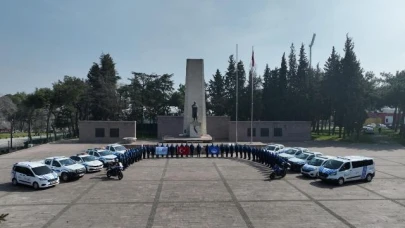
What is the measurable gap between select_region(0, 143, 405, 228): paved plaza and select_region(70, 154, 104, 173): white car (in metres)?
0.65

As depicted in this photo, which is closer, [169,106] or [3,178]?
[3,178]

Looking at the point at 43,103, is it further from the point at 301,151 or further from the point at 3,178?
the point at 301,151

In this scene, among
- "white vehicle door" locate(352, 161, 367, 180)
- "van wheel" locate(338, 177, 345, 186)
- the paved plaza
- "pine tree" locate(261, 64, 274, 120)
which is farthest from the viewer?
"pine tree" locate(261, 64, 274, 120)

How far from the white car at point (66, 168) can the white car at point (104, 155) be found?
3.65 meters

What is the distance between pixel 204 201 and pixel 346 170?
27.8 ft

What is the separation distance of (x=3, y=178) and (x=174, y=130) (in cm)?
Result: 3058

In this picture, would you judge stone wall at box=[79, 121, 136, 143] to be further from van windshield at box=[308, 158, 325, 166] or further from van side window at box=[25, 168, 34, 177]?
van windshield at box=[308, 158, 325, 166]

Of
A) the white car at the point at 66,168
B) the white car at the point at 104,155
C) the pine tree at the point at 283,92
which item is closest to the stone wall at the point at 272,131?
the pine tree at the point at 283,92

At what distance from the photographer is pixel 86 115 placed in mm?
60344

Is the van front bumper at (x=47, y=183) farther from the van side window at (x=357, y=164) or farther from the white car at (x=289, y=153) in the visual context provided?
the van side window at (x=357, y=164)

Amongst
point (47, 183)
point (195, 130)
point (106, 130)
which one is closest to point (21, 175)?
point (47, 183)

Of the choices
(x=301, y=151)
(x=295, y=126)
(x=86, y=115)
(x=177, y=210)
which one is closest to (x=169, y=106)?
(x=86, y=115)

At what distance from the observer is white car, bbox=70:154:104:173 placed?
67.9 ft

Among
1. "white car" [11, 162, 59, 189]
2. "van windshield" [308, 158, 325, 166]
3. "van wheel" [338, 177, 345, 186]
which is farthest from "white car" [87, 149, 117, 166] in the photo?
"van wheel" [338, 177, 345, 186]
